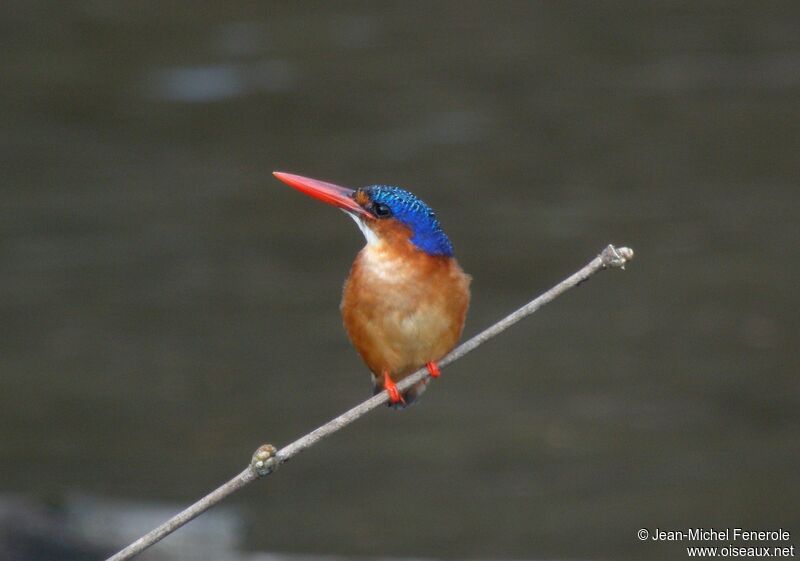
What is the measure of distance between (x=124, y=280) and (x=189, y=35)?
3.45 m

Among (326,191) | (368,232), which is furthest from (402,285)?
(326,191)

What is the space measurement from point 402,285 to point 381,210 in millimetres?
204

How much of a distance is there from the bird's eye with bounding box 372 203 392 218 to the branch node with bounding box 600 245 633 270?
3.60 ft

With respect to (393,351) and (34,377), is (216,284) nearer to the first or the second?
(34,377)

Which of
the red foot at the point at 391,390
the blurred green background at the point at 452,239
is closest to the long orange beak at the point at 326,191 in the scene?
the red foot at the point at 391,390

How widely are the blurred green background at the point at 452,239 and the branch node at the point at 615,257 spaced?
345 cm

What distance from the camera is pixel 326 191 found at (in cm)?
372

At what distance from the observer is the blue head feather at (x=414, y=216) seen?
12.6ft

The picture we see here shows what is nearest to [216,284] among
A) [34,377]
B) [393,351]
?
[34,377]

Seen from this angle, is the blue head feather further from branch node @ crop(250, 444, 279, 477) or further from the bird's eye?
branch node @ crop(250, 444, 279, 477)

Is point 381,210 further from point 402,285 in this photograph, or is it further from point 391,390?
point 391,390

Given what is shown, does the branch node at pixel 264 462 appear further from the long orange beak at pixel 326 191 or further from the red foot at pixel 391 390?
the long orange beak at pixel 326 191

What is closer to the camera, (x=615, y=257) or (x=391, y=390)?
(x=615, y=257)

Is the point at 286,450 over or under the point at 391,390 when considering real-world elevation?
under
